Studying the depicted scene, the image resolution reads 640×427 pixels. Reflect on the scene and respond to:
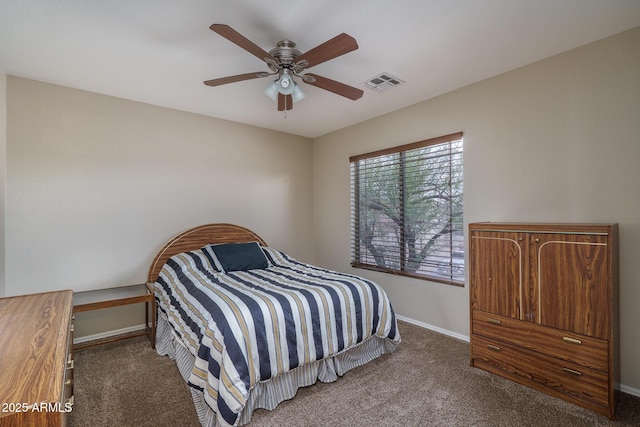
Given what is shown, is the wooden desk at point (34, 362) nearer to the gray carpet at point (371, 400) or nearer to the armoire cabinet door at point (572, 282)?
the gray carpet at point (371, 400)

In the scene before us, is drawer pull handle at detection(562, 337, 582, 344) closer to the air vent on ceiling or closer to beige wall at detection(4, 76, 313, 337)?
the air vent on ceiling

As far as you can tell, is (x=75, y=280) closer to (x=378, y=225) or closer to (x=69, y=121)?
(x=69, y=121)

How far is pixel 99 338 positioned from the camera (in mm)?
3131

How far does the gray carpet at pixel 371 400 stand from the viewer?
6.19 ft

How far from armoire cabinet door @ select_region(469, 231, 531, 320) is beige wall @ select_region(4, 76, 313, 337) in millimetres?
2793

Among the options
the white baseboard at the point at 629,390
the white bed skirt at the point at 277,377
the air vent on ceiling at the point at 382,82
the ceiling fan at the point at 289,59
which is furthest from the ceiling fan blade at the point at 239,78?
the white baseboard at the point at 629,390

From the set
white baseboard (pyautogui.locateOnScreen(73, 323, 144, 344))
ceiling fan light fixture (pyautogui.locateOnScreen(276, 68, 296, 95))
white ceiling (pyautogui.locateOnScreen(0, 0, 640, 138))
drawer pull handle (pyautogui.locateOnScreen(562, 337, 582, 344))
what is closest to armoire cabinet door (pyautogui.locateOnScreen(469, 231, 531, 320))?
drawer pull handle (pyautogui.locateOnScreen(562, 337, 582, 344))

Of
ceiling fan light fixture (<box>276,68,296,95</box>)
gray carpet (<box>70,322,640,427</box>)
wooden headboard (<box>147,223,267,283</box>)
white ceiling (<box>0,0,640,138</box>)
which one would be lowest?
gray carpet (<box>70,322,640,427</box>)

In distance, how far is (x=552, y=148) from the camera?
247 cm

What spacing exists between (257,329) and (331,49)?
1.79m

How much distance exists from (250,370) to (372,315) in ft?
3.64

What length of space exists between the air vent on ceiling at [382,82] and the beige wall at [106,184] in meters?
1.94

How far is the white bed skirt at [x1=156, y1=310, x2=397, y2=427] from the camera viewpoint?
1910 millimetres

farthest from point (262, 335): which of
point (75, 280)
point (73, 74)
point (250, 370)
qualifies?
point (73, 74)
